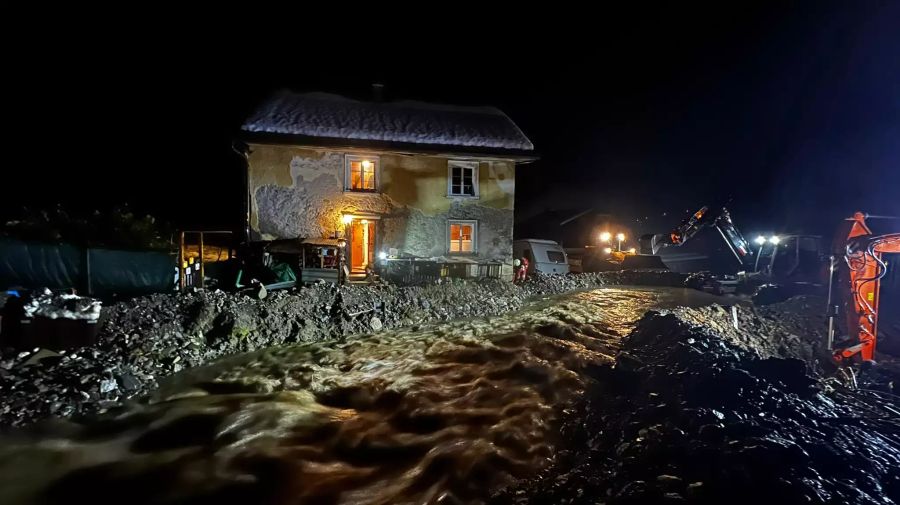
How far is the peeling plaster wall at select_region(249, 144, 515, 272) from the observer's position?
60.2 feet

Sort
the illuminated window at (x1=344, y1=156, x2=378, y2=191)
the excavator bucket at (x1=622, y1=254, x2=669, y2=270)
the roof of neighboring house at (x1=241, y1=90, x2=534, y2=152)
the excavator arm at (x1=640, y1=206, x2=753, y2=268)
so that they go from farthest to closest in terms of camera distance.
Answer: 1. the excavator bucket at (x1=622, y1=254, x2=669, y2=270)
2. the excavator arm at (x1=640, y1=206, x2=753, y2=268)
3. the illuminated window at (x1=344, y1=156, x2=378, y2=191)
4. the roof of neighboring house at (x1=241, y1=90, x2=534, y2=152)

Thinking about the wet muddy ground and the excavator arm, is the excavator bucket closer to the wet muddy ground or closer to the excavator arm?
the excavator arm

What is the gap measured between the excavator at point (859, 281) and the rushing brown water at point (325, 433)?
17.7 feet

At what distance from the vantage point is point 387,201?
64.0ft

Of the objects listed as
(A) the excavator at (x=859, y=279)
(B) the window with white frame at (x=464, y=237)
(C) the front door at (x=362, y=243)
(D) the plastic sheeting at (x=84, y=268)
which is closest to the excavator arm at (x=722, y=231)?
(B) the window with white frame at (x=464, y=237)

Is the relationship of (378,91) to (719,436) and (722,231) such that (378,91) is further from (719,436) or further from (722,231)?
(719,436)

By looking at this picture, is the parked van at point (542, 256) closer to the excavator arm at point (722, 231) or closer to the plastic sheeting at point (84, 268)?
the excavator arm at point (722, 231)

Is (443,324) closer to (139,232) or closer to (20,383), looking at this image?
(20,383)

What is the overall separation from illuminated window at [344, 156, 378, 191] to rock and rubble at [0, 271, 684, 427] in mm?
6114

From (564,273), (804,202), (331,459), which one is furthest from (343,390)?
(804,202)

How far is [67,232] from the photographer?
14.9 m

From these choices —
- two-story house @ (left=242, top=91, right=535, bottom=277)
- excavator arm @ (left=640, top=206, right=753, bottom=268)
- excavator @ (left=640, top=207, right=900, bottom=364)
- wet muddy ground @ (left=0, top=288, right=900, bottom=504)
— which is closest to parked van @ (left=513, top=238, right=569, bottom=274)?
two-story house @ (left=242, top=91, right=535, bottom=277)

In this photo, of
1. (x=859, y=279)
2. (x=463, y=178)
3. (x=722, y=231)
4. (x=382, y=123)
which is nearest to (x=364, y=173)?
(x=382, y=123)

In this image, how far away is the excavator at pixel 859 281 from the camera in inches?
387
